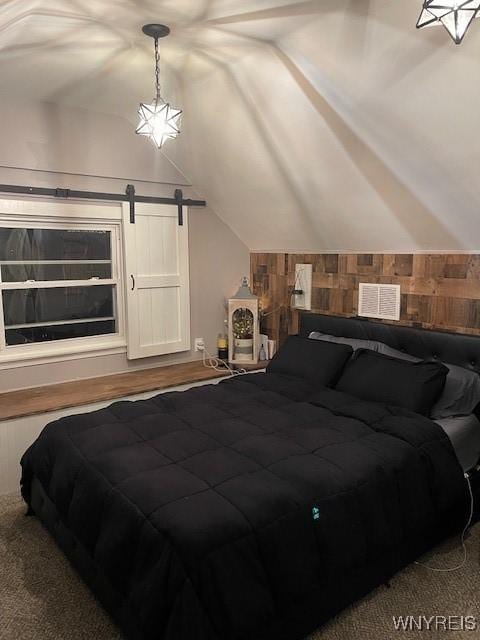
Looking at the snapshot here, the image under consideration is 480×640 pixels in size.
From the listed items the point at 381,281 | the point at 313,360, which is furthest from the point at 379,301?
the point at 313,360

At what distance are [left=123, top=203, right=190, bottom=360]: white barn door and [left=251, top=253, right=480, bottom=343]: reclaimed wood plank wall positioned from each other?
2.51ft

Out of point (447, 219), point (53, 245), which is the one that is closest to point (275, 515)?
point (447, 219)

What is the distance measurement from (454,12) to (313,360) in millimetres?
2190

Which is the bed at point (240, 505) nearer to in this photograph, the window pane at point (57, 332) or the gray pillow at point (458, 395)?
the gray pillow at point (458, 395)

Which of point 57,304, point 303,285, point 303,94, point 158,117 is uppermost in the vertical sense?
point 303,94

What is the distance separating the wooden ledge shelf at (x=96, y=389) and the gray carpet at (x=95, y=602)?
877mm

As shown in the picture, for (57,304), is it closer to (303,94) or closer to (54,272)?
(54,272)

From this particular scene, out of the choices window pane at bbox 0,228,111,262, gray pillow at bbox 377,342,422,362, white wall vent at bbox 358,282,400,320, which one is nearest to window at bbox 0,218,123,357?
window pane at bbox 0,228,111,262

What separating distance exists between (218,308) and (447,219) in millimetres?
2192

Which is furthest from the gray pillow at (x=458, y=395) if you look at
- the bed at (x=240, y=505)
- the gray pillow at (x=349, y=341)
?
the gray pillow at (x=349, y=341)

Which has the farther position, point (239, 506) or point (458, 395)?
point (458, 395)

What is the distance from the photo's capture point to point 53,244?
358 centimetres

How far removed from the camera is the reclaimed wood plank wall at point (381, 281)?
302cm

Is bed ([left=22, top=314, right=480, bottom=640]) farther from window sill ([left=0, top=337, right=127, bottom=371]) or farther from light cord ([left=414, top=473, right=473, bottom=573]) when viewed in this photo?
window sill ([left=0, top=337, right=127, bottom=371])
